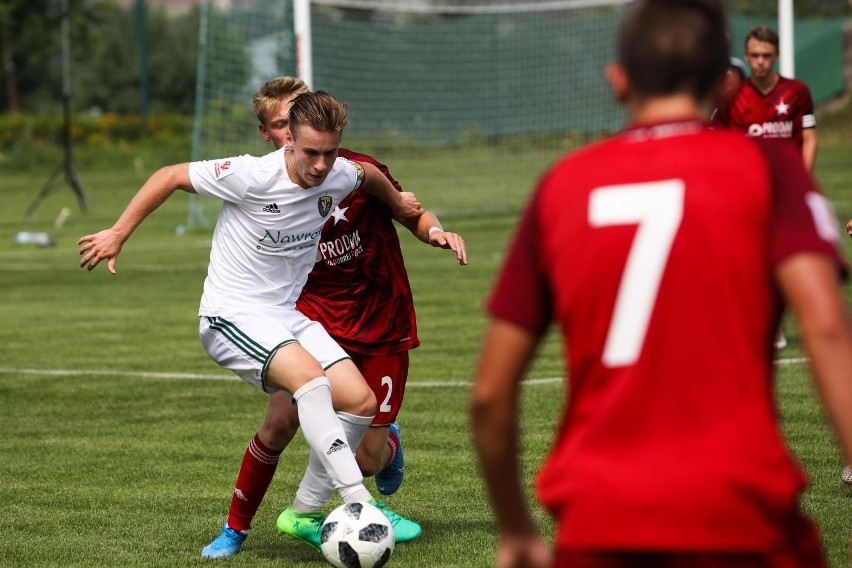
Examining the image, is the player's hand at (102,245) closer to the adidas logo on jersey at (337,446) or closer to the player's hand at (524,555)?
the adidas logo on jersey at (337,446)

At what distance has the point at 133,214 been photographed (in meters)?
5.14

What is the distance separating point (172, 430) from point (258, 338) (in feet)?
10.0

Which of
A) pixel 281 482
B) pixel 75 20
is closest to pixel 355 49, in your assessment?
pixel 281 482

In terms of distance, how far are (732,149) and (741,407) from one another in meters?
0.44

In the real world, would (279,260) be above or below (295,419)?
above

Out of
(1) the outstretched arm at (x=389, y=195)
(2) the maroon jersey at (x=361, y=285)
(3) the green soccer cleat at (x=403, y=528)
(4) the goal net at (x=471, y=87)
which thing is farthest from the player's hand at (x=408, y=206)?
(4) the goal net at (x=471, y=87)

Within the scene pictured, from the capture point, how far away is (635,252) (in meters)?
2.28

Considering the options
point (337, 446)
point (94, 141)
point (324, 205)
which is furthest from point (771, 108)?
point (94, 141)

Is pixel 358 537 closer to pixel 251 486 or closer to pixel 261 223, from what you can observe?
pixel 251 486

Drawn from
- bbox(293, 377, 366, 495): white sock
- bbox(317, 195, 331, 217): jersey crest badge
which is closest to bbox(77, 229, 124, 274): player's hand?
bbox(317, 195, 331, 217): jersey crest badge

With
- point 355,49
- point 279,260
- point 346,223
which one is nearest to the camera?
point 279,260

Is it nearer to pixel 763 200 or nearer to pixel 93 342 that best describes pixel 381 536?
pixel 763 200

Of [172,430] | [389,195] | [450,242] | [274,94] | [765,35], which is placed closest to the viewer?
[450,242]

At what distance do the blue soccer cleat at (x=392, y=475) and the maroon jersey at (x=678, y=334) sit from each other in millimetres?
3785
